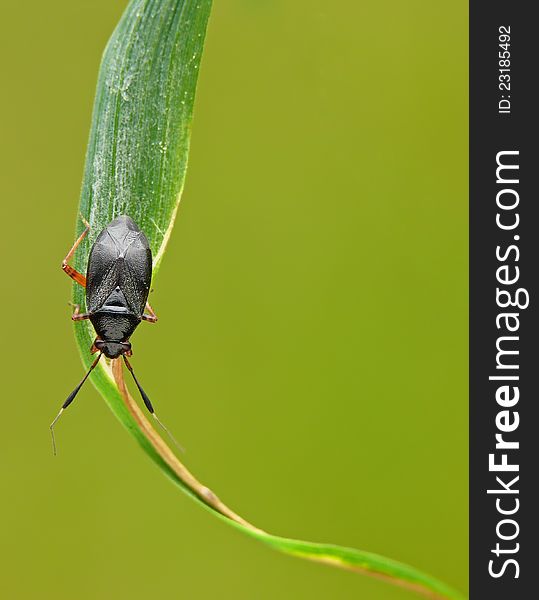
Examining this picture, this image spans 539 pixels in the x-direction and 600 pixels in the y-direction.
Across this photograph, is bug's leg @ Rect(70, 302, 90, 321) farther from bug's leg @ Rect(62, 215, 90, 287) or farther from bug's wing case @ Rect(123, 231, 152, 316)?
bug's wing case @ Rect(123, 231, 152, 316)

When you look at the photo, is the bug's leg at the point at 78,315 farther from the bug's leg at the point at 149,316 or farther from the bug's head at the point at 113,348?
the bug's leg at the point at 149,316

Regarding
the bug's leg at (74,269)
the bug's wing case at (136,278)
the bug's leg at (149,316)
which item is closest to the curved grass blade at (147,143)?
the bug's leg at (74,269)

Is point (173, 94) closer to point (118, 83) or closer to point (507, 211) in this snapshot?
point (118, 83)

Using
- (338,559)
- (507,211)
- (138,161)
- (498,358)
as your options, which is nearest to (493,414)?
(498,358)

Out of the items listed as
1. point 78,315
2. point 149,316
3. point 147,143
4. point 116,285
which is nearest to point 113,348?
point 78,315

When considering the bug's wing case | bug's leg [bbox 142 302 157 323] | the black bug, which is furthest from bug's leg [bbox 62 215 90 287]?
bug's leg [bbox 142 302 157 323]

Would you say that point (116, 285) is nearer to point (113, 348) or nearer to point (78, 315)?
point (113, 348)
